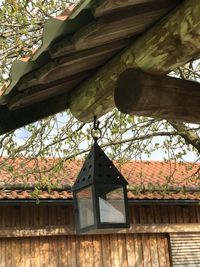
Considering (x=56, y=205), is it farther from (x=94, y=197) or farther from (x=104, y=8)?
(x=104, y=8)

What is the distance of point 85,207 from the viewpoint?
3.03 metres

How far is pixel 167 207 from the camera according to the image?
11.3 metres

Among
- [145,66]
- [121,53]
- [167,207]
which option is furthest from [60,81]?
[167,207]

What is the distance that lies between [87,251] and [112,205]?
760cm

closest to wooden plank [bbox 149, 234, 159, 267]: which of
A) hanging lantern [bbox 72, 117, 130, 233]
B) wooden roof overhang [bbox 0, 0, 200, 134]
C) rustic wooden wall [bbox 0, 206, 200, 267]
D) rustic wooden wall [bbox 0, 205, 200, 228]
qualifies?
rustic wooden wall [bbox 0, 206, 200, 267]

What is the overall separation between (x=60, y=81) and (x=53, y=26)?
0.80 m

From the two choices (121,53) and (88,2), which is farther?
(121,53)

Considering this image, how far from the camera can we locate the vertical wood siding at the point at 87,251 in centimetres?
971

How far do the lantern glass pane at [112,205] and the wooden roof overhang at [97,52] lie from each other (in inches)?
18.5

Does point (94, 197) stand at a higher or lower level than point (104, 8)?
lower

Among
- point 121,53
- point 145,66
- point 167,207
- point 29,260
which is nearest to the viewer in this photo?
point 145,66

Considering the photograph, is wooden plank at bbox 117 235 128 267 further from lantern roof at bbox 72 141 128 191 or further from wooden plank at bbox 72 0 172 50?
wooden plank at bbox 72 0 172 50

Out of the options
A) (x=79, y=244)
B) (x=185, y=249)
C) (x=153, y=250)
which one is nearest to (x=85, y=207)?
(x=79, y=244)

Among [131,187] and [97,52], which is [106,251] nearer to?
[131,187]
